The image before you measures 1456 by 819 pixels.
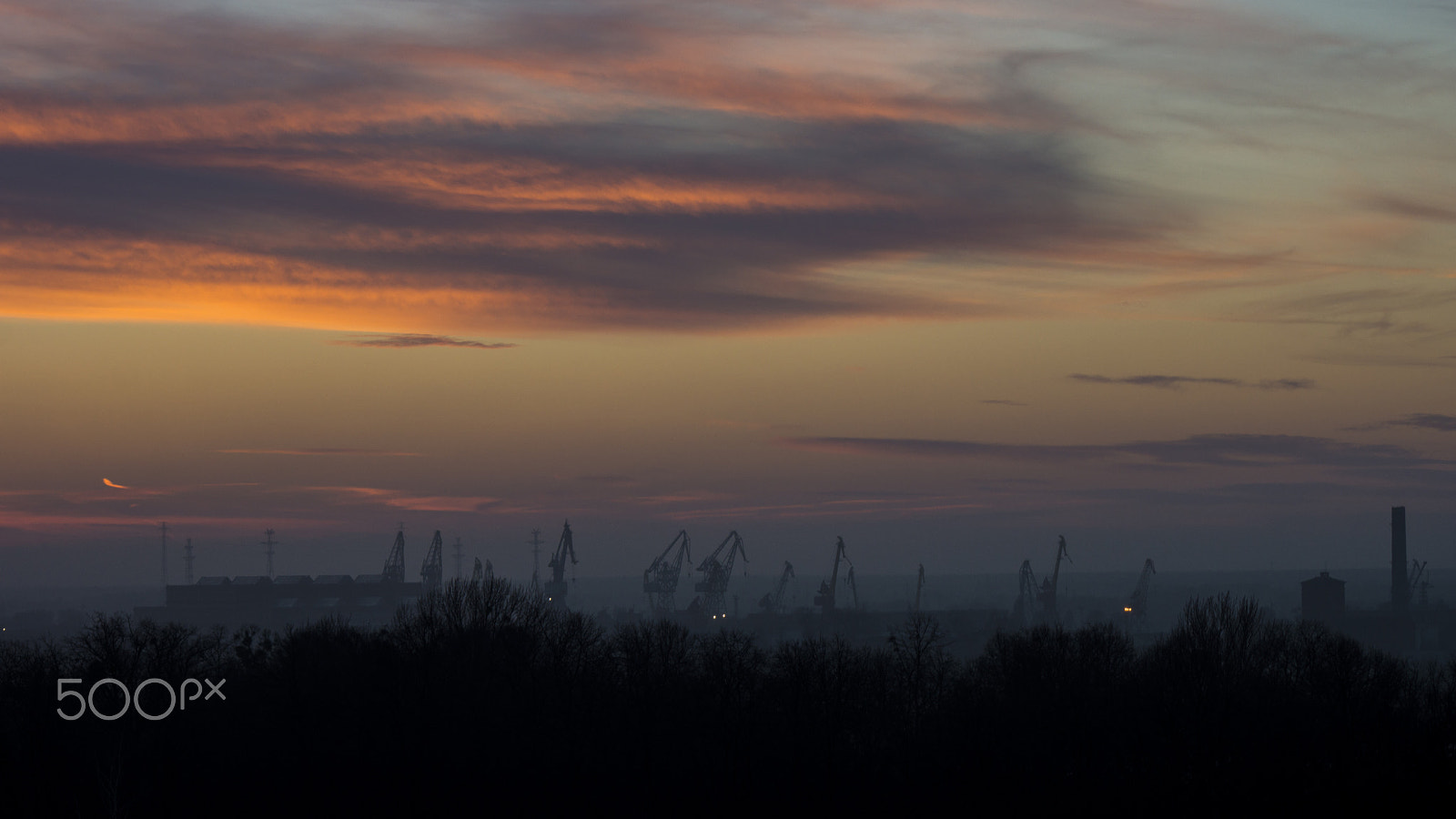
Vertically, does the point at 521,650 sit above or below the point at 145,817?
above

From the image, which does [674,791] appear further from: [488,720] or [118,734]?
[118,734]

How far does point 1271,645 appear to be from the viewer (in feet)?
319

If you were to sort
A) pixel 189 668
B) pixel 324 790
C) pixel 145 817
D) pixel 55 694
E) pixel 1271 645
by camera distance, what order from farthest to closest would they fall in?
pixel 1271 645, pixel 189 668, pixel 55 694, pixel 324 790, pixel 145 817

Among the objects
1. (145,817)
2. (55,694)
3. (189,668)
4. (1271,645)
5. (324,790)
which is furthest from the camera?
(1271,645)

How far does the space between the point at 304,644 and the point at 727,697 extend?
2907 centimetres

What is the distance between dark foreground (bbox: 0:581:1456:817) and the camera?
229ft

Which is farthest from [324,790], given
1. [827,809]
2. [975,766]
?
[975,766]

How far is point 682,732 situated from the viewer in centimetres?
7756

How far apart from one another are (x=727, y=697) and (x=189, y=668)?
33024 mm

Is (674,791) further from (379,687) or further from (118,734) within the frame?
(118,734)

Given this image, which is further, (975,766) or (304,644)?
(304,644)

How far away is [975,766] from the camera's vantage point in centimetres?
7406

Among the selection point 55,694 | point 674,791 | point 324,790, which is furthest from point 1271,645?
point 55,694

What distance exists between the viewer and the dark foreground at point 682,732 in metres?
69.8
